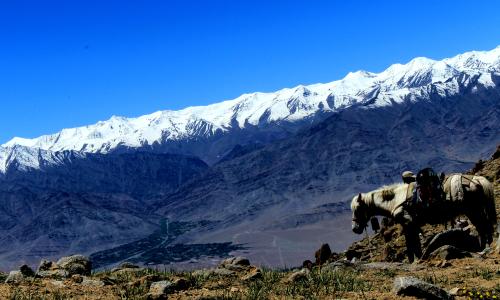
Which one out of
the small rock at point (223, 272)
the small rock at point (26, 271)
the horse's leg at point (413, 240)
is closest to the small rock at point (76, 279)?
the small rock at point (26, 271)

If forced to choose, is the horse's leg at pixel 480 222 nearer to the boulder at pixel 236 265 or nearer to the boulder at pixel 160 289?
the boulder at pixel 236 265

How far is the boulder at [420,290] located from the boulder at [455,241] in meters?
7.17

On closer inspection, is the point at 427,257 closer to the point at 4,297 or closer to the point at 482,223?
the point at 482,223

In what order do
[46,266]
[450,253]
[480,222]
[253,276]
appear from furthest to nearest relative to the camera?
[480,222] < [450,253] < [46,266] < [253,276]

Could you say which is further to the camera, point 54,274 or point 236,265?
point 236,265

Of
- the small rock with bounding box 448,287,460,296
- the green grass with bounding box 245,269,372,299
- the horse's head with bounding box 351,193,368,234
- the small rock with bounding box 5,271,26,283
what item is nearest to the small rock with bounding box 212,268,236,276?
the green grass with bounding box 245,269,372,299

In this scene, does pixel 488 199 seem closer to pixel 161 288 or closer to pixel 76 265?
pixel 161 288

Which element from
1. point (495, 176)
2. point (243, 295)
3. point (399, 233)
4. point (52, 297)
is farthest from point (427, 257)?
point (495, 176)

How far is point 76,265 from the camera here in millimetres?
15961

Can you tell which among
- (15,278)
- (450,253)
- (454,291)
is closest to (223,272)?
(15,278)

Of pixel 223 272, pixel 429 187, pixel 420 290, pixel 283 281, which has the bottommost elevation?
pixel 420 290

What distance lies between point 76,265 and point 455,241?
1208cm

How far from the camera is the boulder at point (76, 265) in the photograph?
15703 millimetres

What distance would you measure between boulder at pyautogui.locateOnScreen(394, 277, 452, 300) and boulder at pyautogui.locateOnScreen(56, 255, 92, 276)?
8.73 m
